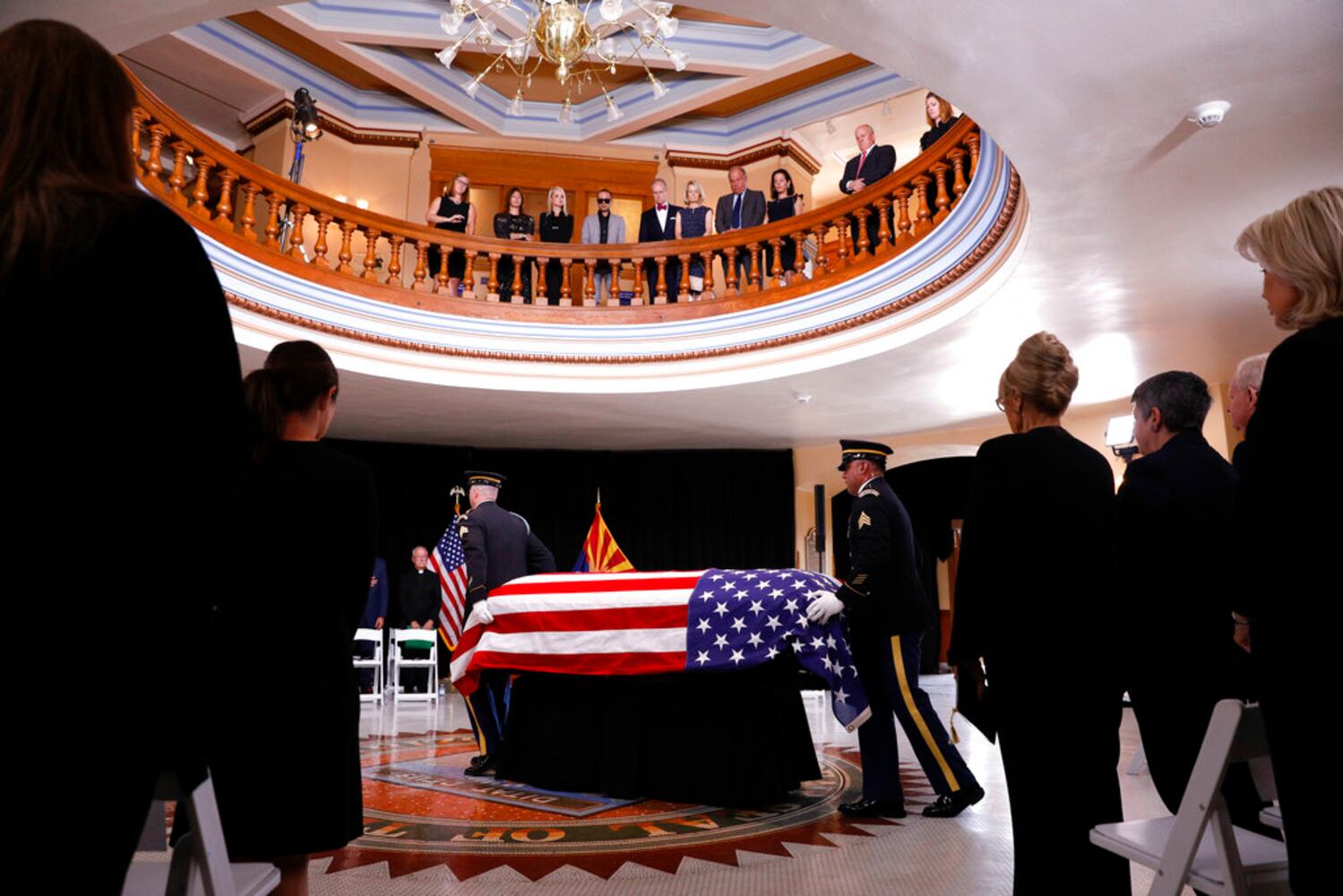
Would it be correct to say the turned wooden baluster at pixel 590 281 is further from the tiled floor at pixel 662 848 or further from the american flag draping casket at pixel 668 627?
the tiled floor at pixel 662 848

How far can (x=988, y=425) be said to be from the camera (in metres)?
10.8

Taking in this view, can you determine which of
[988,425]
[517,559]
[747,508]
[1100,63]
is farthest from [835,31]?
[747,508]

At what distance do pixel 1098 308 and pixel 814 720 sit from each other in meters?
3.96

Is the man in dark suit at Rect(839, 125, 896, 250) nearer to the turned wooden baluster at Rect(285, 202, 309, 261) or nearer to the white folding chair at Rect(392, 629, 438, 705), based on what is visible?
the turned wooden baluster at Rect(285, 202, 309, 261)

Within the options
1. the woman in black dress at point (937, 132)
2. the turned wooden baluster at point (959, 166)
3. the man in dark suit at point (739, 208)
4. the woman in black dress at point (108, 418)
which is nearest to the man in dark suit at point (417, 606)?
the man in dark suit at point (739, 208)

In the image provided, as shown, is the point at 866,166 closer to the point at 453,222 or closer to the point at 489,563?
the point at 453,222

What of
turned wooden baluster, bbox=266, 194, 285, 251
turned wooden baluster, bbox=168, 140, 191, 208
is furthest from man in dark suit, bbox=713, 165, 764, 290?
turned wooden baluster, bbox=168, 140, 191, 208

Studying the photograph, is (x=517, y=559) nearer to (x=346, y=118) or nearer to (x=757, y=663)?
(x=757, y=663)

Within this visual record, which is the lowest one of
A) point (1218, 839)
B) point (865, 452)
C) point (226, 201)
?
point (1218, 839)

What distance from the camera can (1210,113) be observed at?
4203mm

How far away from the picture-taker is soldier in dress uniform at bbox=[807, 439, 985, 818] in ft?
12.6

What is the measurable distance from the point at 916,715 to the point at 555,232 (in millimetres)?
7418

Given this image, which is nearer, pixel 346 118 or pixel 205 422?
pixel 205 422

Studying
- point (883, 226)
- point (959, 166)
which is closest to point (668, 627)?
point (959, 166)
